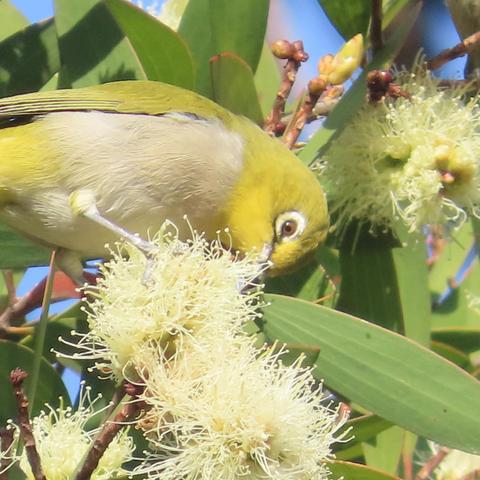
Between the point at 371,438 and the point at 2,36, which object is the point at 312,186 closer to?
the point at 371,438

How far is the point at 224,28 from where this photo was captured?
12.5 feet

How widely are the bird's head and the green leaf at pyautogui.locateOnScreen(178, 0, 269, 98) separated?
39 cm

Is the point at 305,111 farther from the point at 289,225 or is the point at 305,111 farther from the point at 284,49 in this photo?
the point at 289,225

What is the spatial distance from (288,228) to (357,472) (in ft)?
2.92

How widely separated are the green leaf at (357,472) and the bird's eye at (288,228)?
0.82 metres

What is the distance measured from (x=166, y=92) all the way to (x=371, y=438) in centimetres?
139

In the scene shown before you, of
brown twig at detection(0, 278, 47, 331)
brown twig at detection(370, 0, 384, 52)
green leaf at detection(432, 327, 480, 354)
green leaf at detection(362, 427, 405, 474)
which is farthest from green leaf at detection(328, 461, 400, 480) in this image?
brown twig at detection(370, 0, 384, 52)

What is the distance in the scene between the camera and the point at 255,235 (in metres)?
3.51

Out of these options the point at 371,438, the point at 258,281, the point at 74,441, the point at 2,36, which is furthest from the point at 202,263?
the point at 2,36

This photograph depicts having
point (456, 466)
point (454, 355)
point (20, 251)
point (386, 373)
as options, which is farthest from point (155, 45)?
point (456, 466)

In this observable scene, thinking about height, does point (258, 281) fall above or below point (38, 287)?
above

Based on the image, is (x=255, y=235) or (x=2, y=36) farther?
(x=2, y=36)

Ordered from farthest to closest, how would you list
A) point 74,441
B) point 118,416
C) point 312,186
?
point 312,186 < point 74,441 < point 118,416

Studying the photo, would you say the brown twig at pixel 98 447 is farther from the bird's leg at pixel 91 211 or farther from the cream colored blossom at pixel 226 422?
the bird's leg at pixel 91 211
